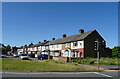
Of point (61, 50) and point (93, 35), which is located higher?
point (93, 35)

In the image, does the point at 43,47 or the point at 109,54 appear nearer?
the point at 109,54

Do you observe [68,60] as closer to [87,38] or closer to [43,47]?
[87,38]

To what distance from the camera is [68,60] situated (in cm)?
3259

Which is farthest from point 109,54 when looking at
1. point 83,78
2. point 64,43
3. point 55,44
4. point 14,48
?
point 14,48

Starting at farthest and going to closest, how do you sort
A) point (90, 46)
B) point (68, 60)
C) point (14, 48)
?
point (14, 48) → point (90, 46) → point (68, 60)

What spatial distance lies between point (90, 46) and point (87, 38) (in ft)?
7.16

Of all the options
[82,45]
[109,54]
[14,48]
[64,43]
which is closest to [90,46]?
[82,45]

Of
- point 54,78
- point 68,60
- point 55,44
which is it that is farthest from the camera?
point 55,44

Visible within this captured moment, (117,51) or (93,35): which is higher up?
(93,35)

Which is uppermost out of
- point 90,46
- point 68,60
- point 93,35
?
point 93,35

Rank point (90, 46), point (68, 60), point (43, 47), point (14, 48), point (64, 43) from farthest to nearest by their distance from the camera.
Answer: point (14, 48) < point (43, 47) < point (64, 43) < point (90, 46) < point (68, 60)

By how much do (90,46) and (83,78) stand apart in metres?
32.0

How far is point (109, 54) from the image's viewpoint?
150 ft

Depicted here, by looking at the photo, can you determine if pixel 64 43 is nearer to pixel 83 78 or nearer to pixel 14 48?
pixel 83 78
